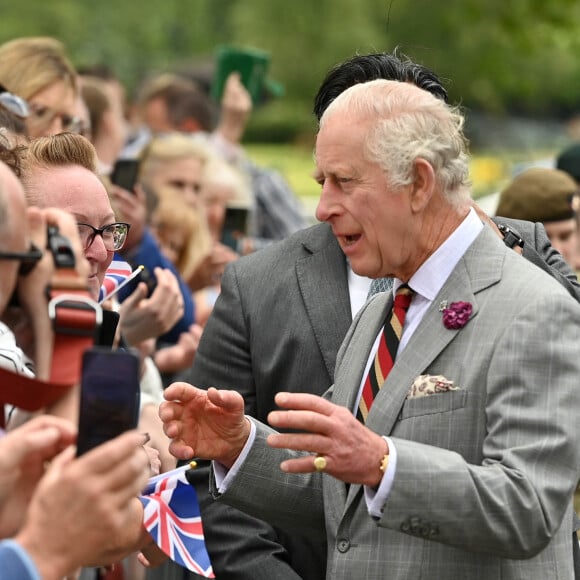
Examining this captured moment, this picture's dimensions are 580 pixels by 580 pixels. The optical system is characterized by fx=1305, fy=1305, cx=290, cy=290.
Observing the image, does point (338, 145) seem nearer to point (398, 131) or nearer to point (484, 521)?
point (398, 131)

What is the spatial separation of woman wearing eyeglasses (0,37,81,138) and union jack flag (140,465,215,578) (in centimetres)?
275

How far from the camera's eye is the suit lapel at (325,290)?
4.36m

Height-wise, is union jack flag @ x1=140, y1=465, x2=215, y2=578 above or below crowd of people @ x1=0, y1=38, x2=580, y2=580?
below

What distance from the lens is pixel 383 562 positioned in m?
3.40

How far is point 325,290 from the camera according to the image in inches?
175

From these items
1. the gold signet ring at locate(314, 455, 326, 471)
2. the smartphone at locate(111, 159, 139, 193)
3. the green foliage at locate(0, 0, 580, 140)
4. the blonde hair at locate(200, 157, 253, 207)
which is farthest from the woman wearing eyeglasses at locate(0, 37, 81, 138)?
the green foliage at locate(0, 0, 580, 140)

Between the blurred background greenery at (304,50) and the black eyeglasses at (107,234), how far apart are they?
815 inches

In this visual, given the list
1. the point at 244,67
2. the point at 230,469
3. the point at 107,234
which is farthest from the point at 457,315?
the point at 244,67

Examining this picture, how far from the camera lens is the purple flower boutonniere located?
335 centimetres

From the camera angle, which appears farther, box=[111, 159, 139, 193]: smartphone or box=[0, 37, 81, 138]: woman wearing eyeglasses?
box=[111, 159, 139, 193]: smartphone

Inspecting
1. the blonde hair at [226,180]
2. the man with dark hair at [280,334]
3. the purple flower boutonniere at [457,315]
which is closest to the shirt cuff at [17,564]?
the purple flower boutonniere at [457,315]

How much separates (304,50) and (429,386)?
3471 cm

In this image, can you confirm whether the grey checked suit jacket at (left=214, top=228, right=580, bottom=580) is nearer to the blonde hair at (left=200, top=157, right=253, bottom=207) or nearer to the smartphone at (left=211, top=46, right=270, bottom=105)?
the blonde hair at (left=200, top=157, right=253, bottom=207)

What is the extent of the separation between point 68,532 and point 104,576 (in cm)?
306
